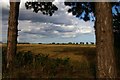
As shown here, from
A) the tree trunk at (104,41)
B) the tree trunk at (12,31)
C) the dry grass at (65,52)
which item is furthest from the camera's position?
the dry grass at (65,52)

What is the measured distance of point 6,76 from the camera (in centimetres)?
1105

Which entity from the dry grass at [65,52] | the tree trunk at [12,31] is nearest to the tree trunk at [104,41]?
the tree trunk at [12,31]

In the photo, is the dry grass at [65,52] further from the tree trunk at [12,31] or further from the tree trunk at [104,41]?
the tree trunk at [104,41]

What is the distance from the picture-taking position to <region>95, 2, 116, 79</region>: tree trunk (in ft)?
26.9

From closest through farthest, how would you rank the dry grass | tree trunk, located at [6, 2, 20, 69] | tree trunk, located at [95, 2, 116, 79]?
tree trunk, located at [95, 2, 116, 79], tree trunk, located at [6, 2, 20, 69], the dry grass

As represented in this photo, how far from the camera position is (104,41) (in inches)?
322

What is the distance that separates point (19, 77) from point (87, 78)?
92.6 inches

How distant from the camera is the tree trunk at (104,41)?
8.19 metres

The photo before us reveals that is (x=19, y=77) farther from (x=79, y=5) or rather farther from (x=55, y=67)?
(x=79, y=5)

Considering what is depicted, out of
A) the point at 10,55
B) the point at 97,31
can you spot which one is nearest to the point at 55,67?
the point at 10,55

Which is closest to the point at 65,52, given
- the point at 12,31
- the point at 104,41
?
the point at 12,31

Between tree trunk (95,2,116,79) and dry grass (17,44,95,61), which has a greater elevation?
tree trunk (95,2,116,79)

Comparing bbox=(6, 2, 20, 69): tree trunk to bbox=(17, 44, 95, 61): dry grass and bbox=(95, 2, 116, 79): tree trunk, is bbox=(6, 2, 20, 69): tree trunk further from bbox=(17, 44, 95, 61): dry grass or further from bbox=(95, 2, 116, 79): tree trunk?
bbox=(17, 44, 95, 61): dry grass

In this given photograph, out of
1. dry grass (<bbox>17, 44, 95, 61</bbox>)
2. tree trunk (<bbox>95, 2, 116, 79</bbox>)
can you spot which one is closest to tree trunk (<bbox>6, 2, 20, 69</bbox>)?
tree trunk (<bbox>95, 2, 116, 79</bbox>)
